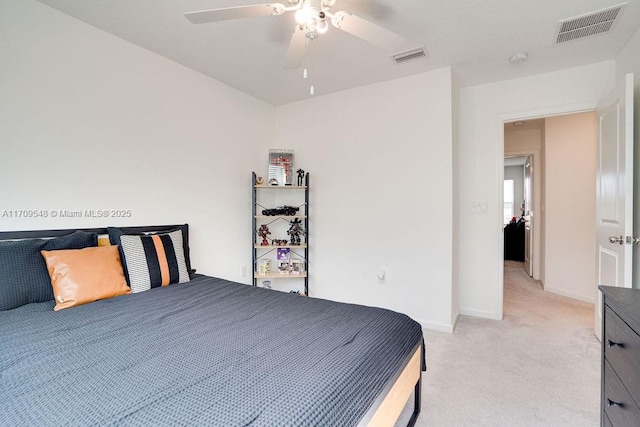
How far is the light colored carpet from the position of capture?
1.69 meters

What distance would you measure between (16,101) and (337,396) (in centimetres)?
243

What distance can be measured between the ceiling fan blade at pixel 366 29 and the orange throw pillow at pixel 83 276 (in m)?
1.92

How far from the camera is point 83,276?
1.74 meters

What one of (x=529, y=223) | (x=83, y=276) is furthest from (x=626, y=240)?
(x=529, y=223)

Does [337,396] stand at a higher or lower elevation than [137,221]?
lower

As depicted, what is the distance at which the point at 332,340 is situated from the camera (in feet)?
4.10

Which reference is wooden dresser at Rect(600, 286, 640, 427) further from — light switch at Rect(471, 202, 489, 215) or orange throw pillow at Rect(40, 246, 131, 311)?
orange throw pillow at Rect(40, 246, 131, 311)

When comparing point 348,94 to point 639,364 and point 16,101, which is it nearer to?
point 16,101

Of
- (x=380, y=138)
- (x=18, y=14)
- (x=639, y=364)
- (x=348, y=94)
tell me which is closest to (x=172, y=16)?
(x=18, y=14)

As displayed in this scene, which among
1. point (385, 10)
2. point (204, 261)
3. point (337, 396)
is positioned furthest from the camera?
point (204, 261)

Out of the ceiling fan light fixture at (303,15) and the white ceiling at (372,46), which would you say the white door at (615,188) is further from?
the ceiling fan light fixture at (303,15)

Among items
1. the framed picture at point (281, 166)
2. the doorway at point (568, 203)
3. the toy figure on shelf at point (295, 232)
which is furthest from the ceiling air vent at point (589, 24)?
the toy figure on shelf at point (295, 232)

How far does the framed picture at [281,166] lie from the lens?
3.54 m

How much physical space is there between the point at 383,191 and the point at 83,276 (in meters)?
2.52
